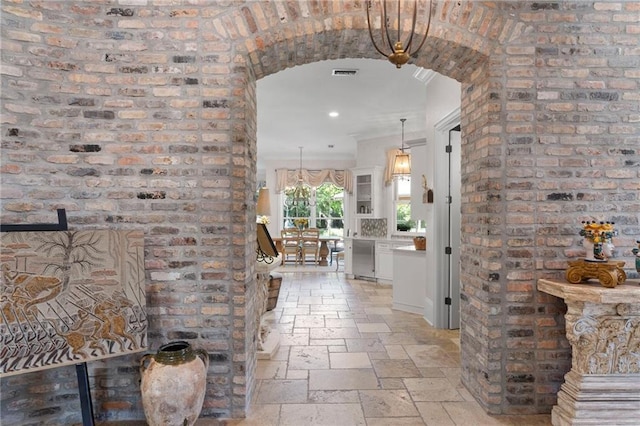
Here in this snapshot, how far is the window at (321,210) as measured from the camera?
10656 mm

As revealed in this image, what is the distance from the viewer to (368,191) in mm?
7930

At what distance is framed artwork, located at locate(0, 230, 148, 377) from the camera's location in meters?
1.89

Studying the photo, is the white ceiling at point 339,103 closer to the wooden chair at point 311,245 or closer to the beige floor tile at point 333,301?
the wooden chair at point 311,245

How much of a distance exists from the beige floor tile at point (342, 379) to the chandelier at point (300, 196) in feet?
24.4

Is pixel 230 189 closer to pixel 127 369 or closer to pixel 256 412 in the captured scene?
pixel 127 369

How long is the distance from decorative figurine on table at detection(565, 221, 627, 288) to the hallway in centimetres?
97

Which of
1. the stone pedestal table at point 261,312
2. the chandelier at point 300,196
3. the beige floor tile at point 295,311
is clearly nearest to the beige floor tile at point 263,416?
the stone pedestal table at point 261,312

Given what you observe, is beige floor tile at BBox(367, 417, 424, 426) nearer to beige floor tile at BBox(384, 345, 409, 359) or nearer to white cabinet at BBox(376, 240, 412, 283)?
beige floor tile at BBox(384, 345, 409, 359)

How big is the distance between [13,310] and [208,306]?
98 centimetres

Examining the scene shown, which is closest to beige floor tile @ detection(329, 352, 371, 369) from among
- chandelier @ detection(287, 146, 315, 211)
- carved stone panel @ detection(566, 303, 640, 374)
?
carved stone panel @ detection(566, 303, 640, 374)

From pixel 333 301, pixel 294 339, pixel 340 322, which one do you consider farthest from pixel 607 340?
pixel 333 301

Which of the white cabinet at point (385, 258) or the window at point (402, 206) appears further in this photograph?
the window at point (402, 206)

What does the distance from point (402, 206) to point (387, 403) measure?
5307mm

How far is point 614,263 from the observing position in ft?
6.92
